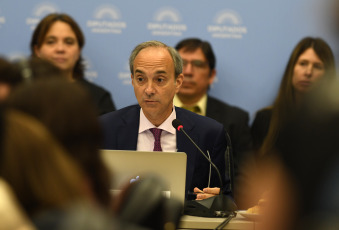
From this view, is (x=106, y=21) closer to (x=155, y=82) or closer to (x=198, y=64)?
(x=198, y=64)

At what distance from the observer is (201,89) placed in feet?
16.8

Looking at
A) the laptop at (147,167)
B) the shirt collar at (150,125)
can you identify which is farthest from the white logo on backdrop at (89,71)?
the laptop at (147,167)

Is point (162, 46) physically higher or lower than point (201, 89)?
higher

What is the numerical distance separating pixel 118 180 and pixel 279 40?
2986 mm

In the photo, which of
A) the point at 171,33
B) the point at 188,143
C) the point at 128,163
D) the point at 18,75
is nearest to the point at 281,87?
the point at 171,33

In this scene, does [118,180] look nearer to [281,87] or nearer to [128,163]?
[128,163]

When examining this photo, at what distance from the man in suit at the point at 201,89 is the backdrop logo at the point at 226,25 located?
219 millimetres

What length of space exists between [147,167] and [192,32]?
2.67 meters

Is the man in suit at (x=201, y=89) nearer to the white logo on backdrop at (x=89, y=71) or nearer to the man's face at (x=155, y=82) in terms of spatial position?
the white logo on backdrop at (x=89, y=71)

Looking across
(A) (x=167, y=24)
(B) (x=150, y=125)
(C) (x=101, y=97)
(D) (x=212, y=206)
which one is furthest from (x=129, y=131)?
(A) (x=167, y=24)

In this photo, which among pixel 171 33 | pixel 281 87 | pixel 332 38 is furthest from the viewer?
pixel 171 33

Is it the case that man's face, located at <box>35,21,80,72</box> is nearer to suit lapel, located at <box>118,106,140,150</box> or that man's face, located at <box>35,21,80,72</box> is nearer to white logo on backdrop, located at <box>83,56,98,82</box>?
Answer: white logo on backdrop, located at <box>83,56,98,82</box>

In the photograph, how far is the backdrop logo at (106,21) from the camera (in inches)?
206

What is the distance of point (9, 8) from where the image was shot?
5.24 meters
